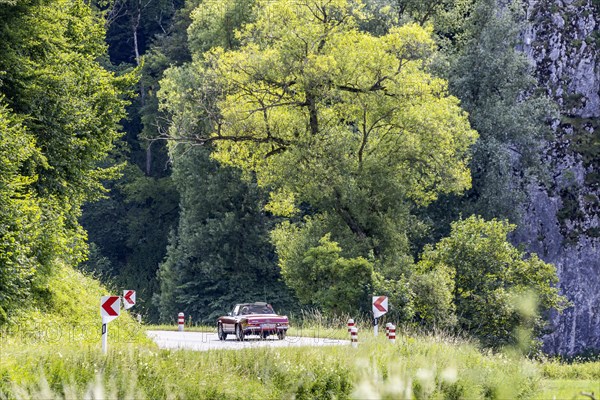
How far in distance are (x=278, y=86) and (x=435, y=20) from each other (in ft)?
41.3

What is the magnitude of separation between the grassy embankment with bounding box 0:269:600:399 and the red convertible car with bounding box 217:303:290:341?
10909 mm

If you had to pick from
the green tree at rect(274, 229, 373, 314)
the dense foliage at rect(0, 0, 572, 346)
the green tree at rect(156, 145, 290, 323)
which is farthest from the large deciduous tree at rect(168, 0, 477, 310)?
the green tree at rect(156, 145, 290, 323)

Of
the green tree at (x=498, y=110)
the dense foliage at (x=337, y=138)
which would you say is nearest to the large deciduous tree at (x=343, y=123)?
the dense foliage at (x=337, y=138)

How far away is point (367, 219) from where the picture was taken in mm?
45375

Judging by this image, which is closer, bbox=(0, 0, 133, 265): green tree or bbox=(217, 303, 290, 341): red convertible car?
bbox=(0, 0, 133, 265): green tree

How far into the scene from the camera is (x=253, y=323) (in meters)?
36.0

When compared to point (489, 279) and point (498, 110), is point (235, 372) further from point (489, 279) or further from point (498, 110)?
point (498, 110)

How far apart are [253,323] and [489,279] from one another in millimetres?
11286

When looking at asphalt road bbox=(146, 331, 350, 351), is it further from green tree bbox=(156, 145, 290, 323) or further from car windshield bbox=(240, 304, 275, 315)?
green tree bbox=(156, 145, 290, 323)

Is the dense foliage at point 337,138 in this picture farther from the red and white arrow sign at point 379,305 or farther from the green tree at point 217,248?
the red and white arrow sign at point 379,305

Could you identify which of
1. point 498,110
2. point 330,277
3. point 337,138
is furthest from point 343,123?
point 498,110

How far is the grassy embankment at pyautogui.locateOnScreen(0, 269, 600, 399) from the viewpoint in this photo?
18562 mm

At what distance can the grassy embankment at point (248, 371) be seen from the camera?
1856 cm

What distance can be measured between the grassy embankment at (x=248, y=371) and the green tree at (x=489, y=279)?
1733cm
